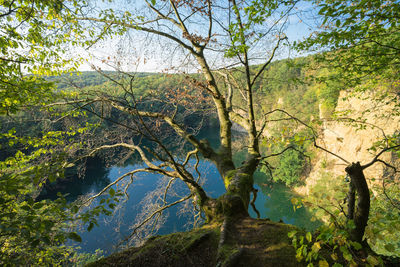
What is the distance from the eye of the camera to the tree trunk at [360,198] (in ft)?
4.74

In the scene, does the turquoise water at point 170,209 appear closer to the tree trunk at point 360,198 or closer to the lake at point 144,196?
the lake at point 144,196

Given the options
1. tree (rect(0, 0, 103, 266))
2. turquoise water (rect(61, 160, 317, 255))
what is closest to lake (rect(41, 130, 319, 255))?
turquoise water (rect(61, 160, 317, 255))

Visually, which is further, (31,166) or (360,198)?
(31,166)

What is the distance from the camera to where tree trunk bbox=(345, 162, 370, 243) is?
144 cm

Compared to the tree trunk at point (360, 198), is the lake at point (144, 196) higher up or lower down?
lower down

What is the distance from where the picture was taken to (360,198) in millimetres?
1484

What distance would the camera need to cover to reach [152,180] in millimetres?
21062

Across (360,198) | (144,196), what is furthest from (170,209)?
(360,198)

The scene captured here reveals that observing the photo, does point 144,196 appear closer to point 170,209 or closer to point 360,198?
point 170,209

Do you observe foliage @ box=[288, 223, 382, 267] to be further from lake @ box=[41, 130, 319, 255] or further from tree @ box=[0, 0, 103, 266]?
lake @ box=[41, 130, 319, 255]

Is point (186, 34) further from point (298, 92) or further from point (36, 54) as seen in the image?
point (298, 92)

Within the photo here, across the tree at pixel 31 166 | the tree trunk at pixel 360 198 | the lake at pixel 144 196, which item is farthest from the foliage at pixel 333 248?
the lake at pixel 144 196

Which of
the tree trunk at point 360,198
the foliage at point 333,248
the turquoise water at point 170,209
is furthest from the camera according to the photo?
the turquoise water at point 170,209

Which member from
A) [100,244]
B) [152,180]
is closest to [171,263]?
[100,244]
